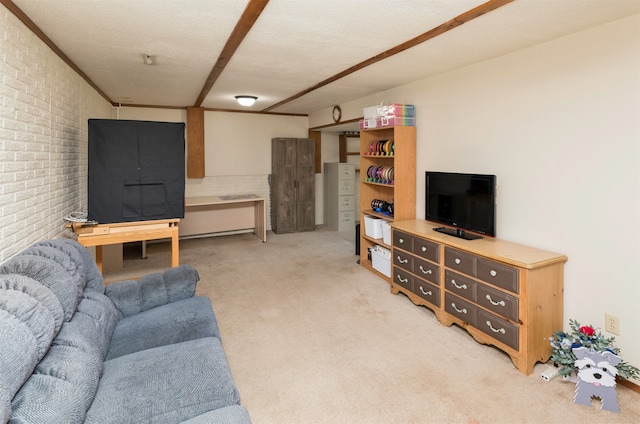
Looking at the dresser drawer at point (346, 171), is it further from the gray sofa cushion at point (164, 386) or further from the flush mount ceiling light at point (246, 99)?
the gray sofa cushion at point (164, 386)

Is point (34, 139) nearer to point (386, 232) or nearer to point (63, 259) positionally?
point (63, 259)

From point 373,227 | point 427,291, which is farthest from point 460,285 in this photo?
point 373,227

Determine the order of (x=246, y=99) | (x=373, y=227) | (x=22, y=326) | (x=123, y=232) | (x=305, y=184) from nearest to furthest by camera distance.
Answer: (x=22, y=326) < (x=123, y=232) < (x=373, y=227) < (x=246, y=99) < (x=305, y=184)

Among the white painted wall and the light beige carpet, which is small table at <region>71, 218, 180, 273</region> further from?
the white painted wall

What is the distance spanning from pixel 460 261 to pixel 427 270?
18.1 inches

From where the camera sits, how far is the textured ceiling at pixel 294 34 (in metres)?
2.14

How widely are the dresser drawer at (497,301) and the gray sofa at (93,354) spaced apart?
6.44 feet

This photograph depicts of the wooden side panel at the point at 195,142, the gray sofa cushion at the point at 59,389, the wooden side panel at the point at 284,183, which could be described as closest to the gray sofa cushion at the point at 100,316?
the gray sofa cushion at the point at 59,389

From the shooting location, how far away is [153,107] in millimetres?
6227

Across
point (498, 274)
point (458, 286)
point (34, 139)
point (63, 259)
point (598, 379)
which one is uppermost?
point (34, 139)

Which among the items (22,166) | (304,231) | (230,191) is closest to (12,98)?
(22,166)

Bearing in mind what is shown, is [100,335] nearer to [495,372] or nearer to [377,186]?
[495,372]

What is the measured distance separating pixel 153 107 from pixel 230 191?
6.47 feet

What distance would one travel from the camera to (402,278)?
149 inches
